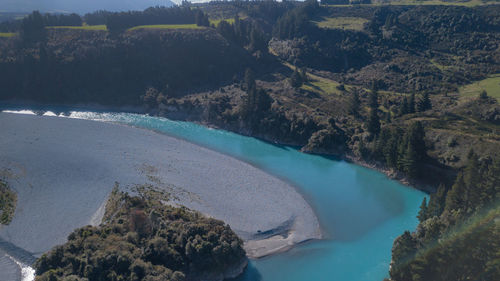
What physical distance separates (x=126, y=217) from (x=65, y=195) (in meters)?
14.4

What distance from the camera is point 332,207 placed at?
5109 centimetres

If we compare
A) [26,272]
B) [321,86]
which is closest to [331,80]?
[321,86]

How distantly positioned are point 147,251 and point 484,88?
85.2 metres

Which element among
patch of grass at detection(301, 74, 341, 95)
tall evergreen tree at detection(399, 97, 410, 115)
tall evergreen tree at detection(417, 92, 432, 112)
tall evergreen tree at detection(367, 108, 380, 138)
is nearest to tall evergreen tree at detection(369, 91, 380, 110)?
tall evergreen tree at detection(399, 97, 410, 115)

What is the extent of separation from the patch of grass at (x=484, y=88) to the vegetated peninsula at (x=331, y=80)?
32cm

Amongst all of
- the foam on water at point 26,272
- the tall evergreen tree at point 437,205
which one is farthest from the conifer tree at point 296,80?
the foam on water at point 26,272

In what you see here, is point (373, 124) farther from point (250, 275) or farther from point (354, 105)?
point (250, 275)

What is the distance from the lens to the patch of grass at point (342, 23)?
129 m

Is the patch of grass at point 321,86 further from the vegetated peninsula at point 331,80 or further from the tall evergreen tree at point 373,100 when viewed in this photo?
the tall evergreen tree at point 373,100

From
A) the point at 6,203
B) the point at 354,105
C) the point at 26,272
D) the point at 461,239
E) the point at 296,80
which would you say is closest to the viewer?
the point at 461,239

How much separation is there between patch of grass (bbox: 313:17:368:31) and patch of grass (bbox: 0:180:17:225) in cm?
11179


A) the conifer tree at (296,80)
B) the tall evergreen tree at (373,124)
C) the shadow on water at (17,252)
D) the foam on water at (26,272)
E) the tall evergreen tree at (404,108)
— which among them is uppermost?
the conifer tree at (296,80)

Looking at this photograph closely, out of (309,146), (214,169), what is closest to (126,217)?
(214,169)

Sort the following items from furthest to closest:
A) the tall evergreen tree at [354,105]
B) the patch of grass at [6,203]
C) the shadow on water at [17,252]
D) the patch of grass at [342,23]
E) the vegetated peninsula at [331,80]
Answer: the patch of grass at [342,23]
the tall evergreen tree at [354,105]
the vegetated peninsula at [331,80]
the patch of grass at [6,203]
the shadow on water at [17,252]
